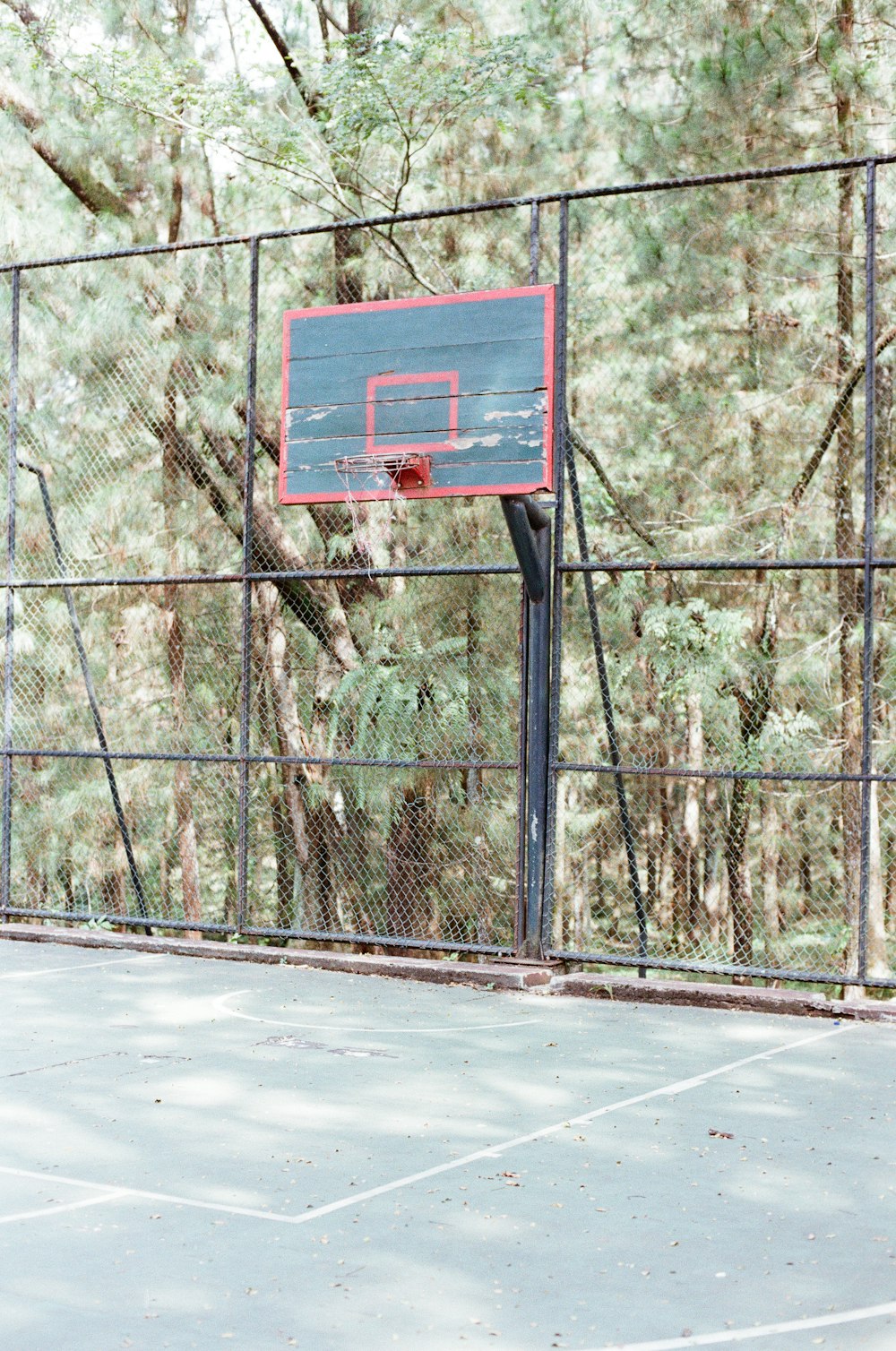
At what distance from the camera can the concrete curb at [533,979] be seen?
248 inches

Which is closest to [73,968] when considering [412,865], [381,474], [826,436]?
[381,474]

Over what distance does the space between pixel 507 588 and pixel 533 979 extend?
4258mm

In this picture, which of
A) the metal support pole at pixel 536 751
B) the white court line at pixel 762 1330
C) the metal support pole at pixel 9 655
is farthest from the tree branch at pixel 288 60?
the white court line at pixel 762 1330

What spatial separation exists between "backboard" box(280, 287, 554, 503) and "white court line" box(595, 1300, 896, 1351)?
13.8ft

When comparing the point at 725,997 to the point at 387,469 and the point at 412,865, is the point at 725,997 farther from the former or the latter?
the point at 412,865

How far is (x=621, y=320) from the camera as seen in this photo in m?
11.0

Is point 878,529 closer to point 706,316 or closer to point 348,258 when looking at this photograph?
point 706,316

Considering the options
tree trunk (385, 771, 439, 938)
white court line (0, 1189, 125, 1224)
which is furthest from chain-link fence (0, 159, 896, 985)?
white court line (0, 1189, 125, 1224)

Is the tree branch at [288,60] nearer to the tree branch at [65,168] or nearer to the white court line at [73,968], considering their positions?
the tree branch at [65,168]

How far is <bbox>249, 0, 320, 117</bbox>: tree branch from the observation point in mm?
11359

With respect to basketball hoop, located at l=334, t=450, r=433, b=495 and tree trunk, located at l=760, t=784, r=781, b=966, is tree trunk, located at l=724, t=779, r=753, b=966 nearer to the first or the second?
tree trunk, located at l=760, t=784, r=781, b=966

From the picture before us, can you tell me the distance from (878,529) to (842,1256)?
8337 mm

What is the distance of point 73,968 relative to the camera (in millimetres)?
7242

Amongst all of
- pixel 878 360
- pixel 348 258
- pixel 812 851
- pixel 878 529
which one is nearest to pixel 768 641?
pixel 878 529
